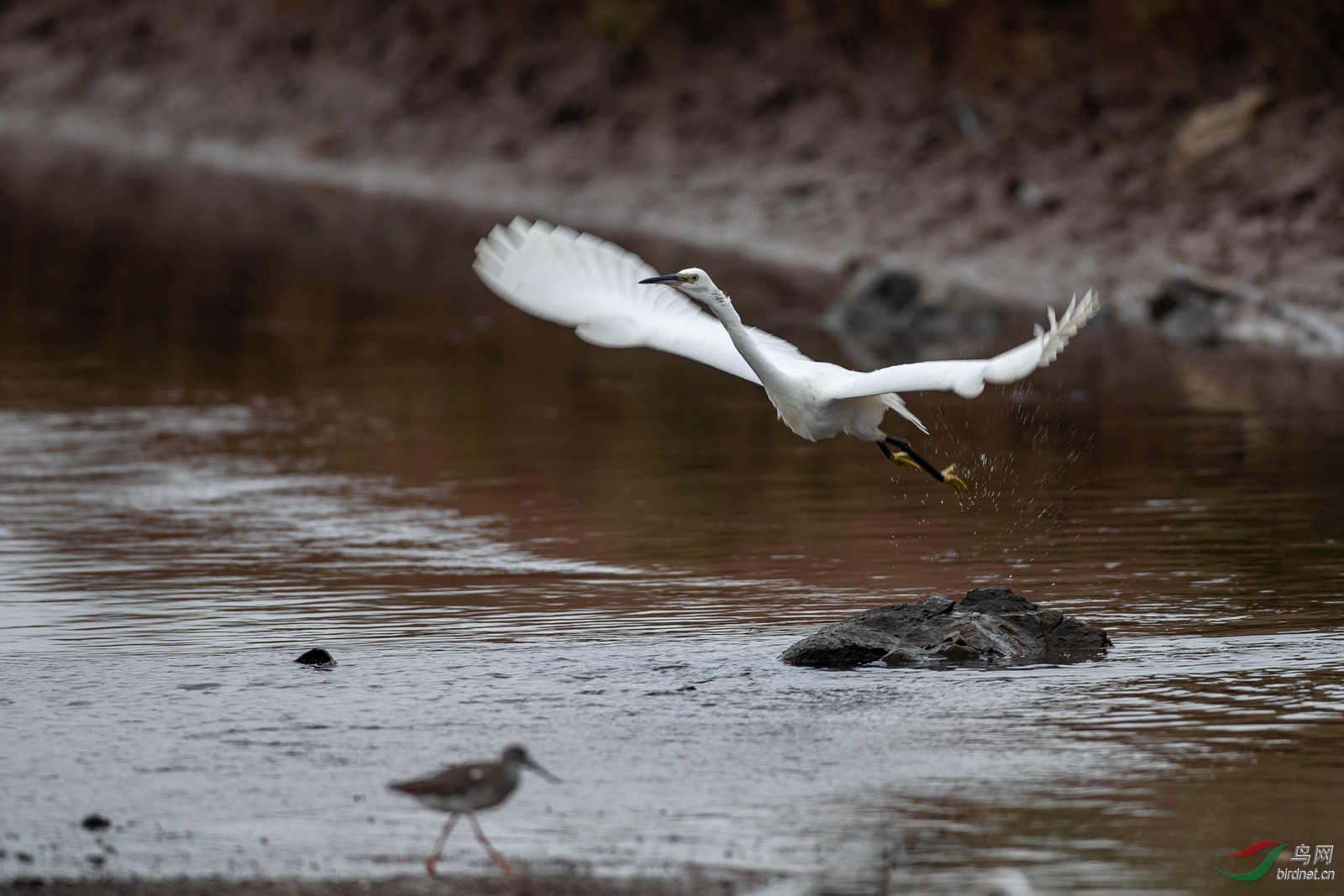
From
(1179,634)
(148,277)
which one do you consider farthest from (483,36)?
(1179,634)

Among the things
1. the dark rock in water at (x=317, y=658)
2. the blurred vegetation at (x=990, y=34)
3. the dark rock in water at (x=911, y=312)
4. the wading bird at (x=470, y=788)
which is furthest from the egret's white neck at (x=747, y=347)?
the blurred vegetation at (x=990, y=34)

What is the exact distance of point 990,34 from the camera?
29234mm

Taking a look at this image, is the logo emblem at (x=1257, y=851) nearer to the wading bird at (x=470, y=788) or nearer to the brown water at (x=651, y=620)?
the brown water at (x=651, y=620)

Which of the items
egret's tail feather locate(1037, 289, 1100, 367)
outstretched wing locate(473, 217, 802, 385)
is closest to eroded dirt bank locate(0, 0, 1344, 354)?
outstretched wing locate(473, 217, 802, 385)

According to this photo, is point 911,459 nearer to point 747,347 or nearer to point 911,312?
point 747,347

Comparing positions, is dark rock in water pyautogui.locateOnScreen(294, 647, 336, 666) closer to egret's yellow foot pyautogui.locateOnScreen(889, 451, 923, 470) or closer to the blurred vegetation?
egret's yellow foot pyautogui.locateOnScreen(889, 451, 923, 470)

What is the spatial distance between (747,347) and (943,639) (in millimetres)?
1666

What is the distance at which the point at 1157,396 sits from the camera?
699 inches

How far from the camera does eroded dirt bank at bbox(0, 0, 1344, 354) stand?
23.1 metres

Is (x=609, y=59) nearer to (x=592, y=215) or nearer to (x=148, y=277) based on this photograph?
(x=592, y=215)

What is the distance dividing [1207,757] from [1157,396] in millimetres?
10465

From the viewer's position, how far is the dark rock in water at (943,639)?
29.7 ft

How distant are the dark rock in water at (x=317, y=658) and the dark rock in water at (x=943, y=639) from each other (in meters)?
2.09

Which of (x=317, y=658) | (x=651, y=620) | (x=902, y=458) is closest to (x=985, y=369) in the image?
(x=902, y=458)
